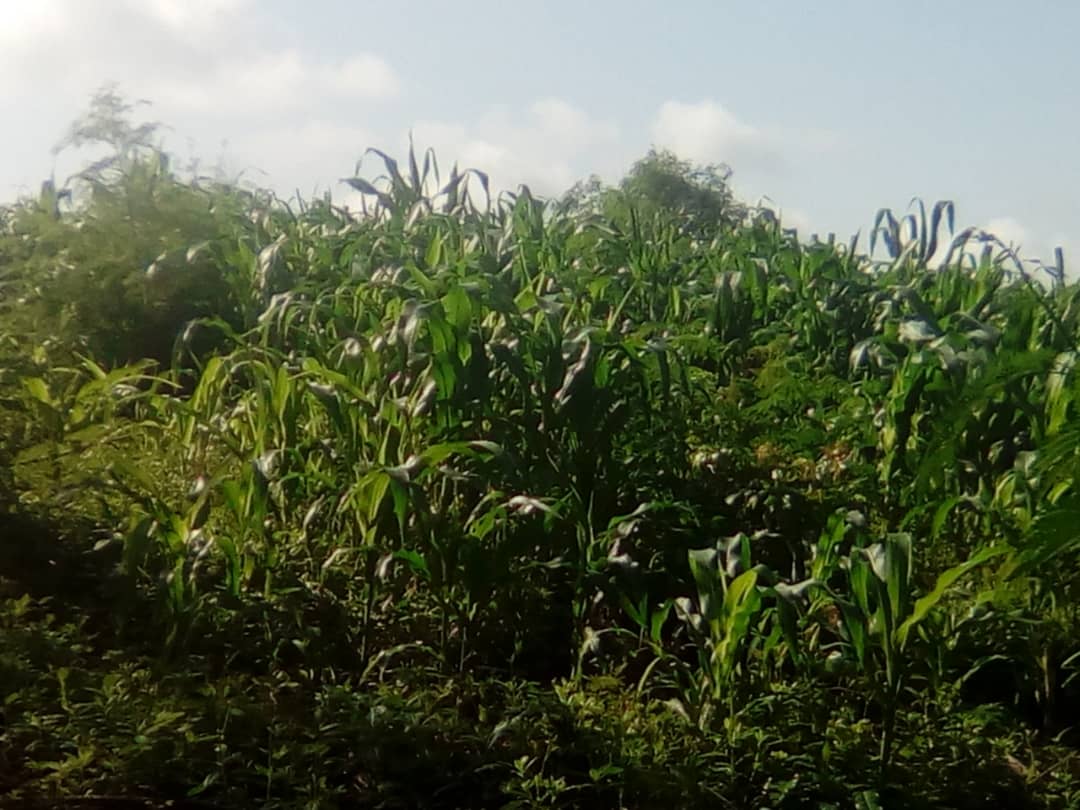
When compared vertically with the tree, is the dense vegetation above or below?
below

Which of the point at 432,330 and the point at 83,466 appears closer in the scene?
the point at 432,330

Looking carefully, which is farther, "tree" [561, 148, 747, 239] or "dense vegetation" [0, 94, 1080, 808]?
"tree" [561, 148, 747, 239]

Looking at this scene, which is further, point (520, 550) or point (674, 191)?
point (674, 191)

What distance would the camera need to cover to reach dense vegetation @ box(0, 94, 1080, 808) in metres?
2.19

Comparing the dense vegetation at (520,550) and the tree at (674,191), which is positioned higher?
the tree at (674,191)

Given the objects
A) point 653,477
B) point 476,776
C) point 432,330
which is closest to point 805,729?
point 476,776

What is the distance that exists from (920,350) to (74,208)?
3.21m

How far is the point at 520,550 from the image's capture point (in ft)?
9.07

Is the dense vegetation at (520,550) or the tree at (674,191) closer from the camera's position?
the dense vegetation at (520,550)

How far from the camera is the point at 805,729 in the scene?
232 centimetres

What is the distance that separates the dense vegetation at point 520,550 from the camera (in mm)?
2189

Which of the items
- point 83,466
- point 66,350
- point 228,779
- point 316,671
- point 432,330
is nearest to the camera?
point 228,779

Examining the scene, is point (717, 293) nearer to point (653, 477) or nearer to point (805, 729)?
point (653, 477)

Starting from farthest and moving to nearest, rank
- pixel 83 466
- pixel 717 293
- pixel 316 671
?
pixel 717 293
pixel 83 466
pixel 316 671
